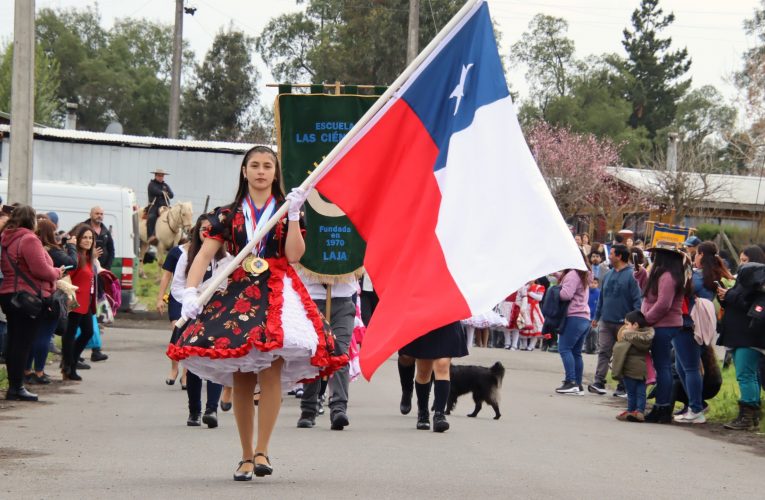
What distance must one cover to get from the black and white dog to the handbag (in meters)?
4.05

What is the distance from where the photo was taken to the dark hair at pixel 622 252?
1459 centimetres

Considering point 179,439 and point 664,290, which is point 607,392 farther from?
point 179,439

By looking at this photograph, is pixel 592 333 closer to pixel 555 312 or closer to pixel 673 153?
pixel 555 312

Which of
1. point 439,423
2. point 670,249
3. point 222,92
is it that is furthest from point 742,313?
point 222,92

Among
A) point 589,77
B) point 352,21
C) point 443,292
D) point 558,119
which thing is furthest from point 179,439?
point 589,77

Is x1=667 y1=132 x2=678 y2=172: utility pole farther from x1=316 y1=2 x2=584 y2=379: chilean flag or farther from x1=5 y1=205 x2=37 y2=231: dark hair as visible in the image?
x1=316 y1=2 x2=584 y2=379: chilean flag

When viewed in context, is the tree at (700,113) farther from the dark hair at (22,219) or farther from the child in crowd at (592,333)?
the dark hair at (22,219)

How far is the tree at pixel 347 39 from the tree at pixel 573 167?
868 cm

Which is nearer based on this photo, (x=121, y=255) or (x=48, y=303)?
(x=48, y=303)

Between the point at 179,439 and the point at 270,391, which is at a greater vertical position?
the point at 270,391

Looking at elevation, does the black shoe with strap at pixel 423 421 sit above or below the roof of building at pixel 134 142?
below

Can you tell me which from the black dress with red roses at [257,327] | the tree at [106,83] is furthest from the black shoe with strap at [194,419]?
the tree at [106,83]

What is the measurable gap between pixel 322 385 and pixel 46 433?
3.20m

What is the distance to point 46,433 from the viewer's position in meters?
9.70
